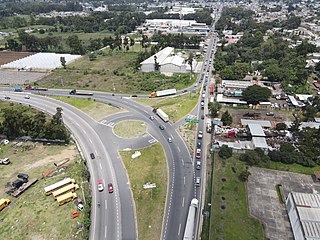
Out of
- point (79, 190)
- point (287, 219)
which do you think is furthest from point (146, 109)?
point (287, 219)

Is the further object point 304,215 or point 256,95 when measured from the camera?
point 256,95

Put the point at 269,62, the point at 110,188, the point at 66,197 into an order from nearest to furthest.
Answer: the point at 66,197, the point at 110,188, the point at 269,62

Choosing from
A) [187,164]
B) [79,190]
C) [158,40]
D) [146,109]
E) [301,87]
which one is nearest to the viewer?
[79,190]

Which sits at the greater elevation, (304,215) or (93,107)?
(304,215)

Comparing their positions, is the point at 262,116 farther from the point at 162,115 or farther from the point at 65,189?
the point at 65,189

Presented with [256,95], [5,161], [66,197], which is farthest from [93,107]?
[256,95]

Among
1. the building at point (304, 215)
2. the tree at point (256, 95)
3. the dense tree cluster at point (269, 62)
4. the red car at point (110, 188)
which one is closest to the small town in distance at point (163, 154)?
the red car at point (110, 188)

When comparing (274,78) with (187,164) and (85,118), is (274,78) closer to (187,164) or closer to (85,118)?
(187,164)
